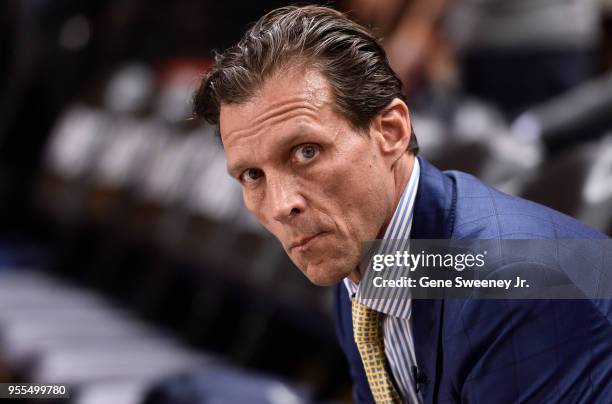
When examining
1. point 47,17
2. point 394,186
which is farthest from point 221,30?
point 394,186

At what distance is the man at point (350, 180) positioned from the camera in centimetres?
102

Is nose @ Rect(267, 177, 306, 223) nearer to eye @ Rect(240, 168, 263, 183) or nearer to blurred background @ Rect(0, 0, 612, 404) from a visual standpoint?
eye @ Rect(240, 168, 263, 183)

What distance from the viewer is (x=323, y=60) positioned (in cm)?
104

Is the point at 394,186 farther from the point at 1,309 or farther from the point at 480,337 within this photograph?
the point at 1,309

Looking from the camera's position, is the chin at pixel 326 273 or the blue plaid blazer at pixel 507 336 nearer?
the blue plaid blazer at pixel 507 336

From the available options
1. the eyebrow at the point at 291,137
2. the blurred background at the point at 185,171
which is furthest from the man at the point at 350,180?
the blurred background at the point at 185,171

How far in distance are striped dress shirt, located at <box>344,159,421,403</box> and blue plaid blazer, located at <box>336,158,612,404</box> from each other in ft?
0.07

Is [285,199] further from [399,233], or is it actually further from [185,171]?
[185,171]

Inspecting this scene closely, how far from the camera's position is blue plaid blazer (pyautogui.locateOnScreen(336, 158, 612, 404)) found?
0.94 m

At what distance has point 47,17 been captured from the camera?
4.16 m

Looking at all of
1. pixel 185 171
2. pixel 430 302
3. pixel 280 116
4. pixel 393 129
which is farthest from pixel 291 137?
pixel 185 171

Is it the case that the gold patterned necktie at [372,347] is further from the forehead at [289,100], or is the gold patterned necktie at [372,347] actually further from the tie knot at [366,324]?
the forehead at [289,100]

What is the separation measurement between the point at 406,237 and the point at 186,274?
1877 millimetres

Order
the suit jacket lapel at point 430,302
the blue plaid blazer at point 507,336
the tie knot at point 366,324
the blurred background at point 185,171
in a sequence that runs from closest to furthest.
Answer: the blue plaid blazer at point 507,336
the suit jacket lapel at point 430,302
the tie knot at point 366,324
the blurred background at point 185,171
